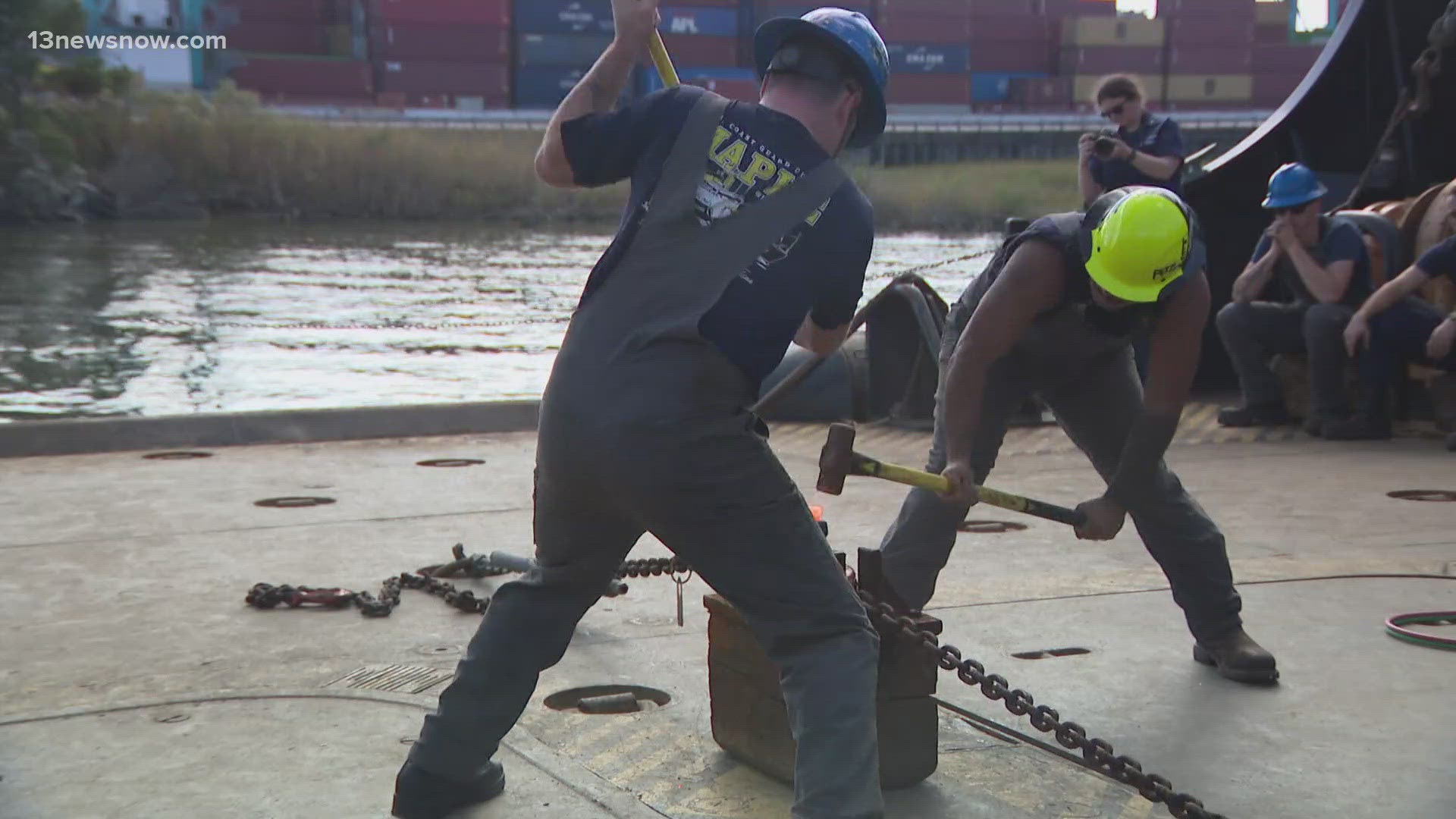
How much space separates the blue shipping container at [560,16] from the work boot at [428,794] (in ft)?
240

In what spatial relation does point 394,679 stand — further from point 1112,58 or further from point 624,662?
point 1112,58

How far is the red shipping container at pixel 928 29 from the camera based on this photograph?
76.1 m

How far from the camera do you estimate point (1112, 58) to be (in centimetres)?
7938

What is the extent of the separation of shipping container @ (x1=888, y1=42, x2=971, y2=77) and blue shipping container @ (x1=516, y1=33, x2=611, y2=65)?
13727mm

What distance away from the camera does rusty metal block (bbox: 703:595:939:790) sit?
350 centimetres

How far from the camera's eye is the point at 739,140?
9.84ft

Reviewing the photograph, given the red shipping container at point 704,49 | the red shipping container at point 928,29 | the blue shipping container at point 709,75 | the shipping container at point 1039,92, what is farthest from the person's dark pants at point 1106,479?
the shipping container at point 1039,92

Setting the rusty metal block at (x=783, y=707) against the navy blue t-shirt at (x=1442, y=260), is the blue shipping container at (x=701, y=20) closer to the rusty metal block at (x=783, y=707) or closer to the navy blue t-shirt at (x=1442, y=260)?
the navy blue t-shirt at (x=1442, y=260)

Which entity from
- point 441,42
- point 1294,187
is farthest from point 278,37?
point 1294,187

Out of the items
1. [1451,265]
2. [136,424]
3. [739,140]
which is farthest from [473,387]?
[739,140]

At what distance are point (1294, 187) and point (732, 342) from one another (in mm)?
6425

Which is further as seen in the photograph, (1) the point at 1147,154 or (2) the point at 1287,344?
(2) the point at 1287,344

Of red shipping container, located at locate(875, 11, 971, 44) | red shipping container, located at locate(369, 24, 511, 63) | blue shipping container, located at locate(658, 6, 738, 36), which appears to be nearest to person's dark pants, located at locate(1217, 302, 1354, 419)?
blue shipping container, located at locate(658, 6, 738, 36)

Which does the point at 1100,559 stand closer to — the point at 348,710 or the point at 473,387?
the point at 348,710
